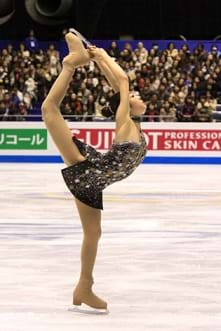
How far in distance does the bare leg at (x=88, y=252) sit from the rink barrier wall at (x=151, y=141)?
15464 millimetres

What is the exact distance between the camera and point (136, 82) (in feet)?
77.2

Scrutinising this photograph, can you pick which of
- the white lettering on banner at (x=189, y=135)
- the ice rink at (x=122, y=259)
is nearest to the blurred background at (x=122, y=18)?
the white lettering on banner at (x=189, y=135)

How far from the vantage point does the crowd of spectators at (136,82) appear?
865 inches

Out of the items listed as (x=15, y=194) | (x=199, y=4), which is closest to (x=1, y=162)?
(x=15, y=194)

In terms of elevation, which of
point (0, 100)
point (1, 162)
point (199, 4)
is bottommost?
point (1, 162)

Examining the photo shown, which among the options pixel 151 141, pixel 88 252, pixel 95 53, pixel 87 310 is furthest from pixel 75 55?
pixel 151 141

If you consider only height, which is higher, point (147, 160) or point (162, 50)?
point (162, 50)

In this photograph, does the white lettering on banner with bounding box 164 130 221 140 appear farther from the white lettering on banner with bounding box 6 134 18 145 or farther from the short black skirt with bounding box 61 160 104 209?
the short black skirt with bounding box 61 160 104 209

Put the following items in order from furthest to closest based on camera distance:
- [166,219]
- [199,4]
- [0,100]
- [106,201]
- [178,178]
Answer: [199,4] → [0,100] → [178,178] → [106,201] → [166,219]

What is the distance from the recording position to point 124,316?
5.86 meters

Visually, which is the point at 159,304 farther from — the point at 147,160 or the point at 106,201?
the point at 147,160

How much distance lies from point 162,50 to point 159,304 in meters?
19.0

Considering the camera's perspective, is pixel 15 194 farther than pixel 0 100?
No

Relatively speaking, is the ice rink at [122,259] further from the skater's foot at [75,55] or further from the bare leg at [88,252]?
the skater's foot at [75,55]
